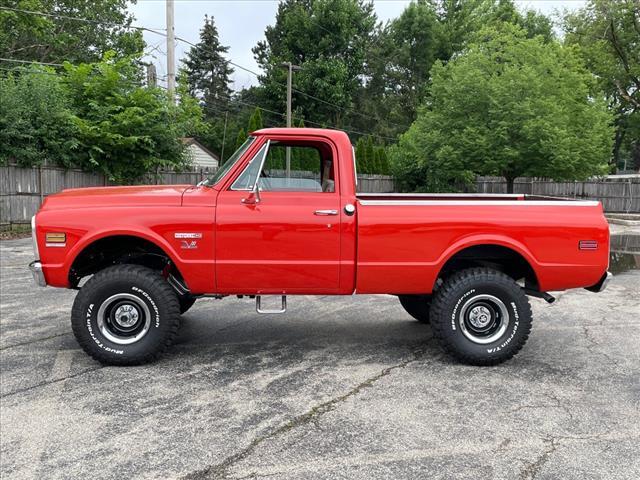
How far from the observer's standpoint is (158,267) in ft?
18.7

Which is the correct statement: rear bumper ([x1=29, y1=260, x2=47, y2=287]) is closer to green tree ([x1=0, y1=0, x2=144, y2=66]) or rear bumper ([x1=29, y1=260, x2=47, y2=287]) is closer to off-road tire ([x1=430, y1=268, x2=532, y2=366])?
off-road tire ([x1=430, y1=268, x2=532, y2=366])

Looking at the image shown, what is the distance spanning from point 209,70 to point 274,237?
7030cm

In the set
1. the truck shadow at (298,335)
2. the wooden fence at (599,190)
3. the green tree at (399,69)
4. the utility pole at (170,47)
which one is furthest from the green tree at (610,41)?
the truck shadow at (298,335)

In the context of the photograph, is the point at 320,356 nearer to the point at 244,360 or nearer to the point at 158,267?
the point at 244,360

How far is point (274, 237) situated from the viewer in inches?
197

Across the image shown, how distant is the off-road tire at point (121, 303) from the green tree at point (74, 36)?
1230 inches

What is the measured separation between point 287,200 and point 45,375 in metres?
2.55

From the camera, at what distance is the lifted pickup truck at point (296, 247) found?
16.4 feet

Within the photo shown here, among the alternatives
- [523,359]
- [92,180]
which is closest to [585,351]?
[523,359]

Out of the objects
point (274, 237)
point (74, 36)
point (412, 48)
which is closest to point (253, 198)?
point (274, 237)

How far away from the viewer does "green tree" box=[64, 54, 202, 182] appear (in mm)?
17422

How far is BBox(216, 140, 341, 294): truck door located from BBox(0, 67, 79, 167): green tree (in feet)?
42.6

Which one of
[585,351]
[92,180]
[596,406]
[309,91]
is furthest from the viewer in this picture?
[309,91]

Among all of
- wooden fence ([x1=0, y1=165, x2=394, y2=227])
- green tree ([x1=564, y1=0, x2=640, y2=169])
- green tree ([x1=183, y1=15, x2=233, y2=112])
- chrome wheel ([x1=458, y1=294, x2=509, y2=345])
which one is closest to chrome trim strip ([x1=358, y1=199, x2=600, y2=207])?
chrome wheel ([x1=458, y1=294, x2=509, y2=345])
